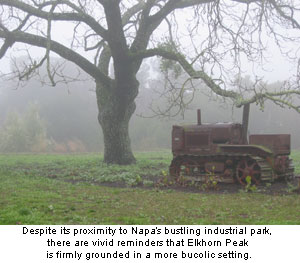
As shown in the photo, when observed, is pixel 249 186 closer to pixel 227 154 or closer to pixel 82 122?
pixel 227 154

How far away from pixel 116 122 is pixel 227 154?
8895 mm

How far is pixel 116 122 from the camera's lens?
21359mm

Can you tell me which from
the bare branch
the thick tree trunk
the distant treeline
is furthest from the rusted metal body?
the distant treeline

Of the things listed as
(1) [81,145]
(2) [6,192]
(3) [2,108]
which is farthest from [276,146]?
(3) [2,108]

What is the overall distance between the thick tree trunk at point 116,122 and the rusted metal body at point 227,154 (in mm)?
6806

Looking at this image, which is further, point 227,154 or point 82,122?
point 82,122

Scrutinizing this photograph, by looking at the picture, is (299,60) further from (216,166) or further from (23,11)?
(23,11)

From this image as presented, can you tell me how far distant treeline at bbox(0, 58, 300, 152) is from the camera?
1806 inches

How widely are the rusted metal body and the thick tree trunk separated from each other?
268 inches

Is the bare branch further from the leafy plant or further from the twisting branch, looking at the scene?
the leafy plant

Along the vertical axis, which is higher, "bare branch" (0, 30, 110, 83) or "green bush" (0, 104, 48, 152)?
"bare branch" (0, 30, 110, 83)

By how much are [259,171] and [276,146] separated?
1.27 metres

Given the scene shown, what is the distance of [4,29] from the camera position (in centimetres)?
1912

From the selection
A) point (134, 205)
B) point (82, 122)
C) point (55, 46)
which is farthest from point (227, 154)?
point (82, 122)
